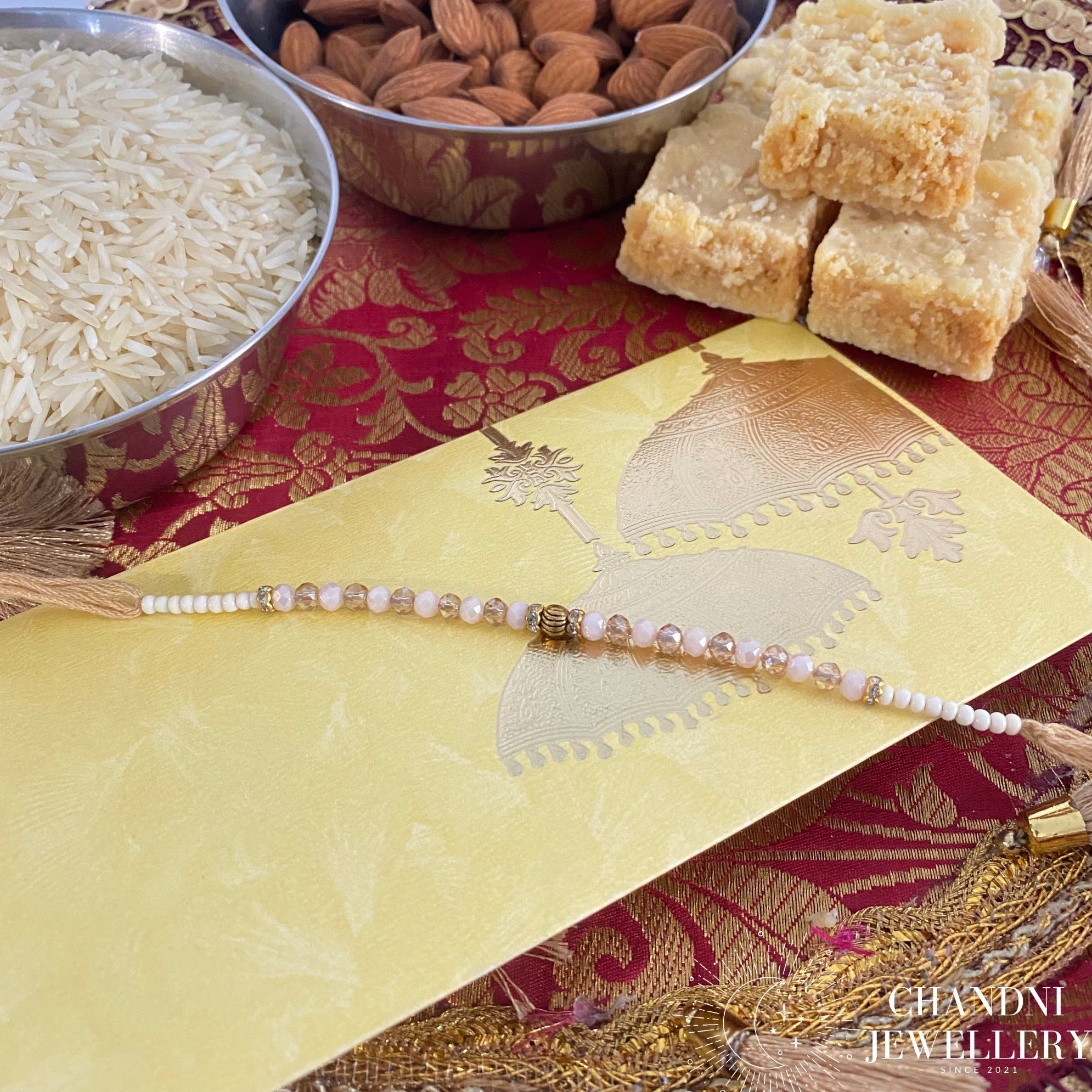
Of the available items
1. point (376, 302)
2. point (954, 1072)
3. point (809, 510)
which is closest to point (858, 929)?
point (954, 1072)

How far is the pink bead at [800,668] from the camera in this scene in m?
0.68

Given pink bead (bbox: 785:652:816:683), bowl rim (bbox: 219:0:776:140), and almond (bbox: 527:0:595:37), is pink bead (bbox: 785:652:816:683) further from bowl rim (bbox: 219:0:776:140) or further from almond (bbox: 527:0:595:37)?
almond (bbox: 527:0:595:37)

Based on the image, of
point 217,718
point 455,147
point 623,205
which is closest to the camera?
point 217,718

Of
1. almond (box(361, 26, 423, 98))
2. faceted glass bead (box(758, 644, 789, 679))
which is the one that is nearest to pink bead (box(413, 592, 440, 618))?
faceted glass bead (box(758, 644, 789, 679))

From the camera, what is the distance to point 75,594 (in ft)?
2.33

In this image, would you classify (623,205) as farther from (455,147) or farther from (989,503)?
(989,503)

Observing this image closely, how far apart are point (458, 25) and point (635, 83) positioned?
184 mm

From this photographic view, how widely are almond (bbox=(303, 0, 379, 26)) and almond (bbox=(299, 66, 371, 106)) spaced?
11 cm

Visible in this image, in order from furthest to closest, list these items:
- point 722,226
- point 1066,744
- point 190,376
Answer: point 722,226 → point 190,376 → point 1066,744

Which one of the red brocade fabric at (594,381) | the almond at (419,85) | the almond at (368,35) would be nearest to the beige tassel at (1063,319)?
the red brocade fabric at (594,381)

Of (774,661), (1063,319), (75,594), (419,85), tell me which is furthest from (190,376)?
(1063,319)

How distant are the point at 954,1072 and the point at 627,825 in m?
0.23

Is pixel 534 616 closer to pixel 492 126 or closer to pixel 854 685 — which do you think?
pixel 854 685

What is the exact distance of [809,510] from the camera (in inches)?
31.0
